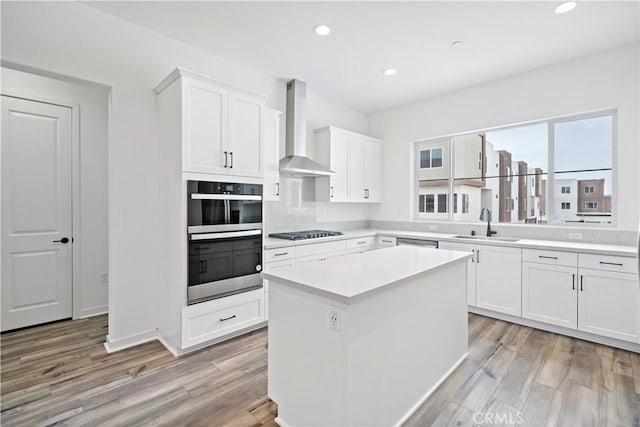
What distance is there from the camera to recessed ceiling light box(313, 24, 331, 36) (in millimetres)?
2722

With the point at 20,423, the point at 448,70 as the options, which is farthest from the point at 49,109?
the point at 448,70

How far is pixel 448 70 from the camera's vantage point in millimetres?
3570

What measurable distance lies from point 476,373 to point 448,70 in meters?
3.23

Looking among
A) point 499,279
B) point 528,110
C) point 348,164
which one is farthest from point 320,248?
point 528,110

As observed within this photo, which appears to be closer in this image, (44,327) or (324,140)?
(44,327)

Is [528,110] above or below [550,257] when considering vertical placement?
above

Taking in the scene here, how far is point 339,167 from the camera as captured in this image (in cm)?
440

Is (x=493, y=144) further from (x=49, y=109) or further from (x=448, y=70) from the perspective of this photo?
(x=49, y=109)

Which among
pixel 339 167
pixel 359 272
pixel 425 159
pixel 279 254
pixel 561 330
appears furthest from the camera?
pixel 425 159

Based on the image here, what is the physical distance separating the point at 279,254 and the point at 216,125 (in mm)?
1442

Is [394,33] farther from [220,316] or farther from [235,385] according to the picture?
[235,385]

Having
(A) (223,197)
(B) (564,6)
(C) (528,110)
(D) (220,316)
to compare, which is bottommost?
(D) (220,316)

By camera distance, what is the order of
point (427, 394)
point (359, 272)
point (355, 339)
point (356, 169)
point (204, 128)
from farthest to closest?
point (356, 169) < point (204, 128) < point (427, 394) < point (359, 272) < point (355, 339)

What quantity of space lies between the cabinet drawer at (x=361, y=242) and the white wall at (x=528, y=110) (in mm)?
787
